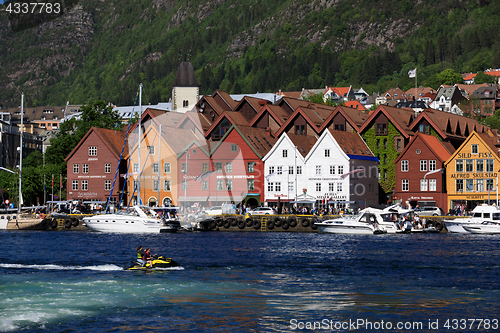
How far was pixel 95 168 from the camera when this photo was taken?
4865 inches

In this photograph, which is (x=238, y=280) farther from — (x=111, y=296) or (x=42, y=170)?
(x=42, y=170)

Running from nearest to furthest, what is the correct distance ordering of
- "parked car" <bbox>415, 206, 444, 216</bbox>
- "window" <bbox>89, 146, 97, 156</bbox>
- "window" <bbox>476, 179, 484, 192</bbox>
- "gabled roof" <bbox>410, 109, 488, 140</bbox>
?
"parked car" <bbox>415, 206, 444, 216</bbox>, "window" <bbox>476, 179, 484, 192</bbox>, "gabled roof" <bbox>410, 109, 488, 140</bbox>, "window" <bbox>89, 146, 97, 156</bbox>

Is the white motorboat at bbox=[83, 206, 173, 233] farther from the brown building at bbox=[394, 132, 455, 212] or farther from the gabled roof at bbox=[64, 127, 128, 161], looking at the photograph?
the brown building at bbox=[394, 132, 455, 212]

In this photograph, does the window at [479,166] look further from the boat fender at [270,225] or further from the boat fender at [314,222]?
the boat fender at [270,225]

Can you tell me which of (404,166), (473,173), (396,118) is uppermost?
(396,118)

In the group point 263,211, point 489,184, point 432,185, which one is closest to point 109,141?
point 263,211

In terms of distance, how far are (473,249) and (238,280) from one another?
2874 centimetres

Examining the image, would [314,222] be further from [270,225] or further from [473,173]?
[473,173]

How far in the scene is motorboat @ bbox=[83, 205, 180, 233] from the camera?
3440 inches

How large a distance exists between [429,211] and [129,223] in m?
39.5

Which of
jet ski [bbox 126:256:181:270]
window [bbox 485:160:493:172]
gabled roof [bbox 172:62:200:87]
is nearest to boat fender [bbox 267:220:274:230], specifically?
window [bbox 485:160:493:172]

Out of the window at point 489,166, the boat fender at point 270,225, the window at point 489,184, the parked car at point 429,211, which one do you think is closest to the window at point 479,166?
the window at point 489,166

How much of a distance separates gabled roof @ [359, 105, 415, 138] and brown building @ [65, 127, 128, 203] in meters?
41.8

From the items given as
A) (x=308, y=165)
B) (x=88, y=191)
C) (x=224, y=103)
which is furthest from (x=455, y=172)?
(x=88, y=191)
